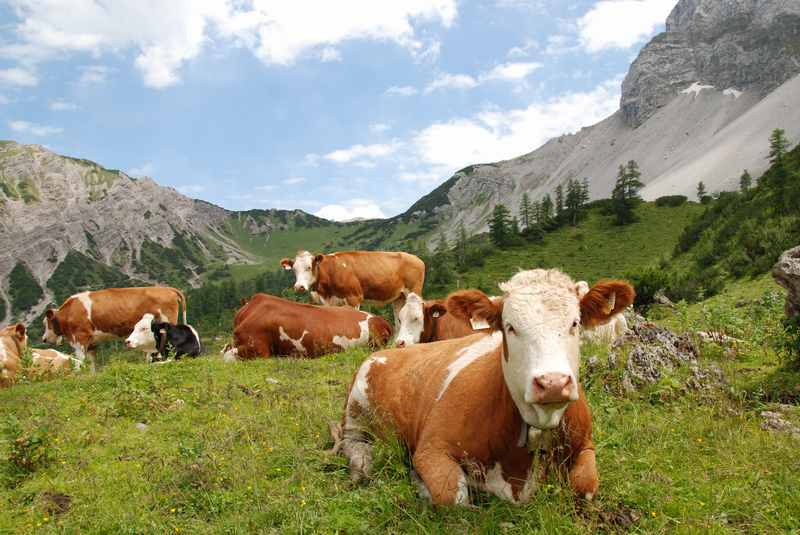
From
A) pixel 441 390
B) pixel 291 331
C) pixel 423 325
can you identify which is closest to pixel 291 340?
pixel 291 331

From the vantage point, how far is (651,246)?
7225cm

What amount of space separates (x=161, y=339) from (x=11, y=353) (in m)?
3.53

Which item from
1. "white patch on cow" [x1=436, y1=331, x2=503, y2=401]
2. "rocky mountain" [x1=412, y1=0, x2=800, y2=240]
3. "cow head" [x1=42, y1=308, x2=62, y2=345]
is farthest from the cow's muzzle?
"rocky mountain" [x1=412, y1=0, x2=800, y2=240]

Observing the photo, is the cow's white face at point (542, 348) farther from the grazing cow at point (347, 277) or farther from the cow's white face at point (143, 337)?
the cow's white face at point (143, 337)

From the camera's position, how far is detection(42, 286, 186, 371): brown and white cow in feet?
53.4

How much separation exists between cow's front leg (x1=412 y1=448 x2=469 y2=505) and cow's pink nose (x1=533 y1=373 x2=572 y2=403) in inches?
45.1

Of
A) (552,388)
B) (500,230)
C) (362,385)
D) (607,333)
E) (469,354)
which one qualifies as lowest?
(607,333)

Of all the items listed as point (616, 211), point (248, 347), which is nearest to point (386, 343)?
point (248, 347)

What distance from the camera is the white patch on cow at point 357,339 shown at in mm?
13266

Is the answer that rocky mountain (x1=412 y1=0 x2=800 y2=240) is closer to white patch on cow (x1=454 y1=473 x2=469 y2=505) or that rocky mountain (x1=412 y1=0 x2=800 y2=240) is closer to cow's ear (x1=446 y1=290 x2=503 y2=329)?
cow's ear (x1=446 y1=290 x2=503 y2=329)

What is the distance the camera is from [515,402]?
149 inches

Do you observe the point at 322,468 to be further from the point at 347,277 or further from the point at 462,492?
the point at 347,277

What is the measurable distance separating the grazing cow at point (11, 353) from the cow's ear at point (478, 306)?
1222 cm

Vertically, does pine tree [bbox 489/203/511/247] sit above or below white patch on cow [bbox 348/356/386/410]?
above
